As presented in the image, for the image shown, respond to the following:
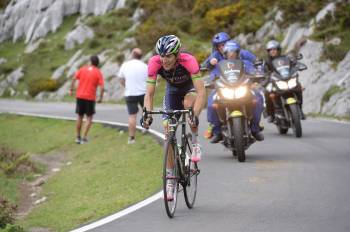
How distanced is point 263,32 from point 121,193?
25.4 meters

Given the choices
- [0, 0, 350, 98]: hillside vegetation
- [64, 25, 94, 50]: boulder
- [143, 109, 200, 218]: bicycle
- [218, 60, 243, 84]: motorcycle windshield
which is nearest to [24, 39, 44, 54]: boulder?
[0, 0, 350, 98]: hillside vegetation

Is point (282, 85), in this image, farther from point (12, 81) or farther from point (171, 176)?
point (12, 81)

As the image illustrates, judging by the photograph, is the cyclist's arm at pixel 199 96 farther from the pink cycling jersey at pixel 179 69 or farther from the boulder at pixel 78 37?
the boulder at pixel 78 37

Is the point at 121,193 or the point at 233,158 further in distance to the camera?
the point at 233,158

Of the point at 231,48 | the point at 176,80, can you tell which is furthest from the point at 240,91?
the point at 176,80

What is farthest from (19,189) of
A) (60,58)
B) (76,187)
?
(60,58)

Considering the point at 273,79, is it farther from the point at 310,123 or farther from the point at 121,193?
the point at 121,193

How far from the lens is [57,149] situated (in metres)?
22.3

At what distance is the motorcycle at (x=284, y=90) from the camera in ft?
55.3

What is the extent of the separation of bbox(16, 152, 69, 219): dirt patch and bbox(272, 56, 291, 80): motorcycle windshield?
17.2 ft

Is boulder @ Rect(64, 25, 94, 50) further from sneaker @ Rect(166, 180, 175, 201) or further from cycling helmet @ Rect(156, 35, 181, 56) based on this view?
sneaker @ Rect(166, 180, 175, 201)

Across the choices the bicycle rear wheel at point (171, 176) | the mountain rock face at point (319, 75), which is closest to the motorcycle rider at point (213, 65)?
the bicycle rear wheel at point (171, 176)

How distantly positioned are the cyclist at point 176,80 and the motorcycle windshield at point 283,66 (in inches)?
258

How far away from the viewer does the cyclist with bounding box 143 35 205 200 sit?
943 centimetres
